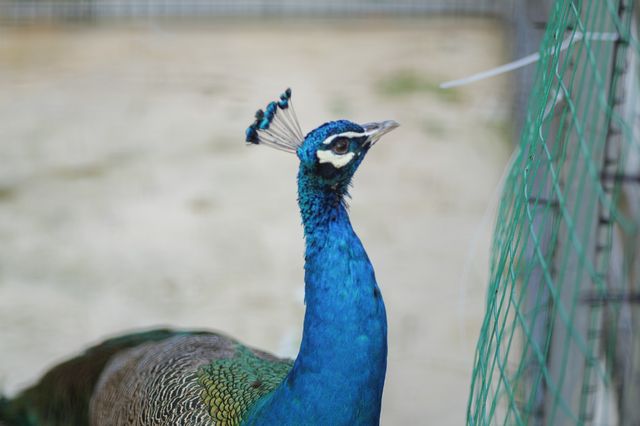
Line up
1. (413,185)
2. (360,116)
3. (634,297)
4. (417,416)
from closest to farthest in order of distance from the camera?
1. (634,297)
2. (417,416)
3. (413,185)
4. (360,116)

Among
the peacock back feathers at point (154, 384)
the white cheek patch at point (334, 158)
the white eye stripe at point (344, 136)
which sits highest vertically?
the white eye stripe at point (344, 136)

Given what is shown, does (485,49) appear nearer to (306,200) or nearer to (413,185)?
Answer: (413,185)

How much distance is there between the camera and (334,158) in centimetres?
150

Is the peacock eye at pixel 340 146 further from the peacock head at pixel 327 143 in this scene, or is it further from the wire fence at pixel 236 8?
the wire fence at pixel 236 8

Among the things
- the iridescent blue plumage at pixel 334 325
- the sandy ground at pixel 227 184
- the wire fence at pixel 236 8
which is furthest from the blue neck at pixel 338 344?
the wire fence at pixel 236 8

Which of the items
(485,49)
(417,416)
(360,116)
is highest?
(485,49)

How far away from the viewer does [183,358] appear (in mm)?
1794

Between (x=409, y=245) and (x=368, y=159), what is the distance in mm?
643

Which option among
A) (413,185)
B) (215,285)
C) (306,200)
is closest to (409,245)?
(413,185)

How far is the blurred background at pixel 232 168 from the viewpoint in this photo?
121 inches

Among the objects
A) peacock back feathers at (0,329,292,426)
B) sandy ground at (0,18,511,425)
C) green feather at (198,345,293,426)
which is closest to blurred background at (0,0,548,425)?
sandy ground at (0,18,511,425)

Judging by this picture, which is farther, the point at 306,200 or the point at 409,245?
the point at 409,245

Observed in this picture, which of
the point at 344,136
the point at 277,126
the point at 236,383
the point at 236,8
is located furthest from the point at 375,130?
the point at 236,8

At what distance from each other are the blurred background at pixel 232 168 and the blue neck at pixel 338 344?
1210 millimetres
